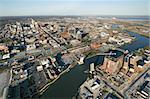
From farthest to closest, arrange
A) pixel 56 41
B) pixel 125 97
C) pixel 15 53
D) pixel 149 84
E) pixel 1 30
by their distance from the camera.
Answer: pixel 1 30, pixel 56 41, pixel 15 53, pixel 149 84, pixel 125 97

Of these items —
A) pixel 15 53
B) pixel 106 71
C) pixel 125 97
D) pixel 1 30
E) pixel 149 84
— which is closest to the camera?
pixel 125 97

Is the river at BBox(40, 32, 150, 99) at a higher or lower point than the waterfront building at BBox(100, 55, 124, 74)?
lower

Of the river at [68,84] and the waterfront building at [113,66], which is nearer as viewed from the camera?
the river at [68,84]

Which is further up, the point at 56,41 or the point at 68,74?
the point at 56,41

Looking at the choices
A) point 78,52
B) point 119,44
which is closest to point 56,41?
point 78,52

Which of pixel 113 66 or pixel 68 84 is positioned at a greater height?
pixel 113 66

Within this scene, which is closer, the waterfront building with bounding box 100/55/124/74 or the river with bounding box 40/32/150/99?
the river with bounding box 40/32/150/99

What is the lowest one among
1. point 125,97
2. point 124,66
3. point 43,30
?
point 125,97

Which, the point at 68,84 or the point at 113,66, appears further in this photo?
the point at 113,66

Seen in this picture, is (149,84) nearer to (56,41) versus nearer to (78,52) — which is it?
(78,52)

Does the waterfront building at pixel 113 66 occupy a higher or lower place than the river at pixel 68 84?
higher

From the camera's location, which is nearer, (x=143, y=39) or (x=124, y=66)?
(x=124, y=66)
